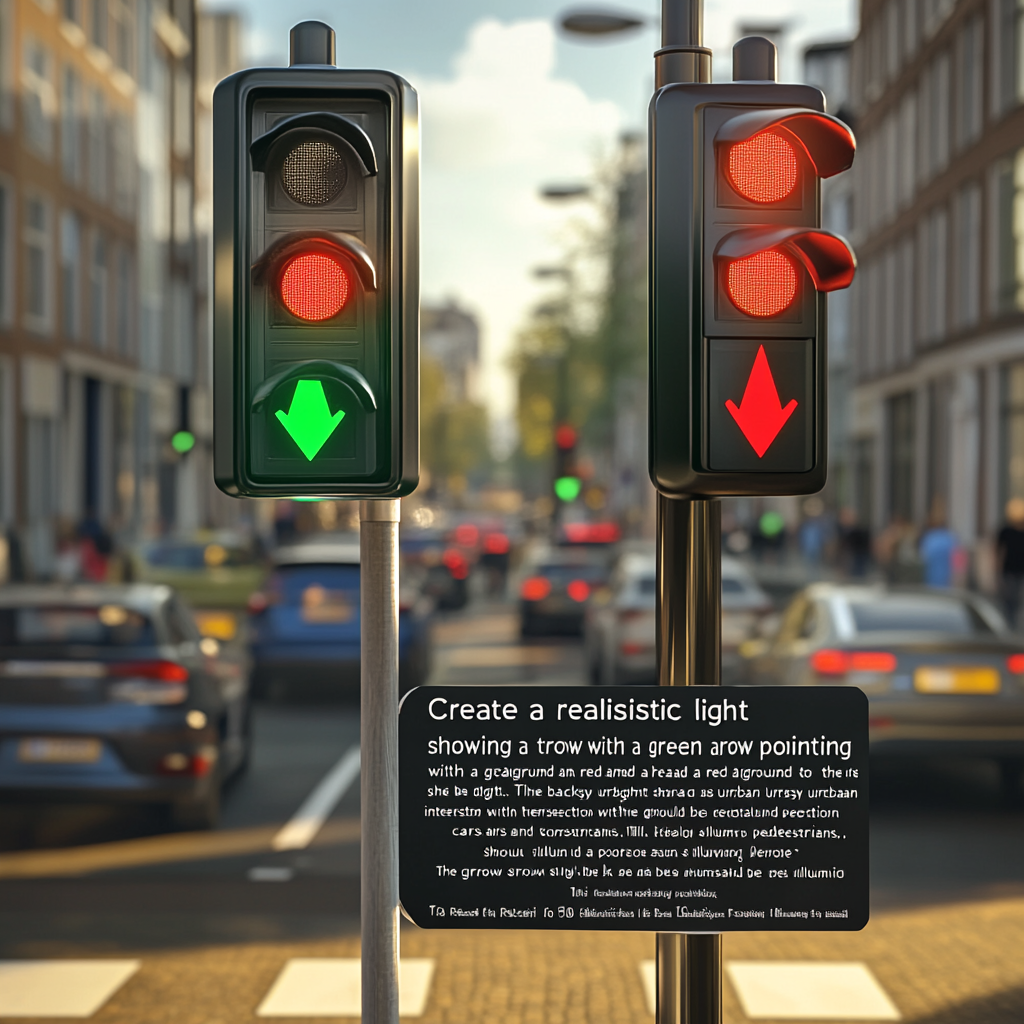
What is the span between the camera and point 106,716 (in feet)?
31.7

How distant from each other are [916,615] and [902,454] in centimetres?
3645

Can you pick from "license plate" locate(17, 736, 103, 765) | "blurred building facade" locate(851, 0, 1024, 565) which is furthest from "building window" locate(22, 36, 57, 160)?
"license plate" locate(17, 736, 103, 765)

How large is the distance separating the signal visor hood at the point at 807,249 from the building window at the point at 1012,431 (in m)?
31.7

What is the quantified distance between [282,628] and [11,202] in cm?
2139

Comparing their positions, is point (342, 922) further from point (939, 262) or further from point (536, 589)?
point (939, 262)

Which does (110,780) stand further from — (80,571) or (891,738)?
(80,571)

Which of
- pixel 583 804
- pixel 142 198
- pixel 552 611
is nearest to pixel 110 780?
pixel 583 804

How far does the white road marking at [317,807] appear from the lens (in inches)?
376

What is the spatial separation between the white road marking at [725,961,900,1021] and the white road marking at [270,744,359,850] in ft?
10.9

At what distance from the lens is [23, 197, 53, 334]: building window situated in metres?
37.2

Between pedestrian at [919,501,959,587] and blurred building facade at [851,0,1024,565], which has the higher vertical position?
blurred building facade at [851,0,1024,565]

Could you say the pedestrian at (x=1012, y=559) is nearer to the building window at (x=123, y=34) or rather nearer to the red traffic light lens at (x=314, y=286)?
the red traffic light lens at (x=314, y=286)

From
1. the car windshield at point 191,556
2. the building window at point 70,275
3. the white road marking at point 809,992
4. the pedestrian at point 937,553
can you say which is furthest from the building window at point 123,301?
the white road marking at point 809,992

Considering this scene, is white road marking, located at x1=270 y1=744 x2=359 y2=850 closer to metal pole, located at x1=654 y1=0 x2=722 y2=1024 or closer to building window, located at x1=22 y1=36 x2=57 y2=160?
metal pole, located at x1=654 y1=0 x2=722 y2=1024
